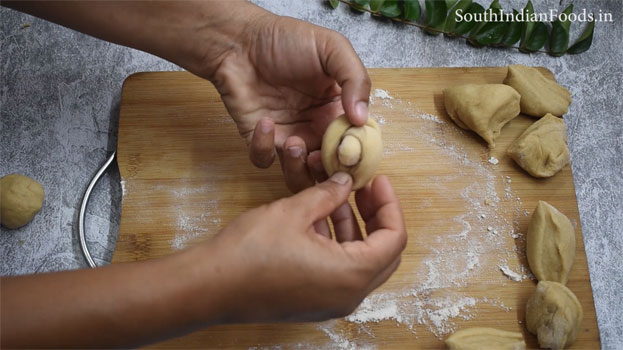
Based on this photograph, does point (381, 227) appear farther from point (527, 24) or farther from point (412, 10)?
point (527, 24)

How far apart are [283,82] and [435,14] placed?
0.80 metres

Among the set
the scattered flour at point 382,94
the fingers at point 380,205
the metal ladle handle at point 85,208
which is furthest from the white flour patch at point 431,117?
the metal ladle handle at point 85,208

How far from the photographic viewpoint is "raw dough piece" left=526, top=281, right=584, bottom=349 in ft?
4.86

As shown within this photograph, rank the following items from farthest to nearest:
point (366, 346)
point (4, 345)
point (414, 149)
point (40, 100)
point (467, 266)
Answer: point (40, 100) < point (414, 149) < point (467, 266) < point (366, 346) < point (4, 345)

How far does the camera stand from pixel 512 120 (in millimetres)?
1839

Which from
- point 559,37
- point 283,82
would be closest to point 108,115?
point 283,82

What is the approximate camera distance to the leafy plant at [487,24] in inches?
79.6

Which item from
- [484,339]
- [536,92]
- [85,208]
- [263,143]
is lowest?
[85,208]

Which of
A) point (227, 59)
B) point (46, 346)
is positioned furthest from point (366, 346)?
point (227, 59)

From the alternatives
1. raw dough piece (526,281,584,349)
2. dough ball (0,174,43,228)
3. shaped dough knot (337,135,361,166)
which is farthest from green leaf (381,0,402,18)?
dough ball (0,174,43,228)

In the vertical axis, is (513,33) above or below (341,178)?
above

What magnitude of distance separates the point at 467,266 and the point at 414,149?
42cm

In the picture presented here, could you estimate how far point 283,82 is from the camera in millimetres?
1602

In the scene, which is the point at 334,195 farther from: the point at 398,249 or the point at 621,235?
the point at 621,235
